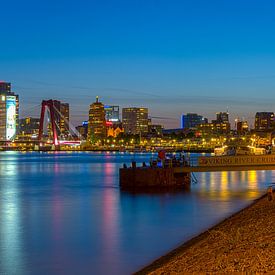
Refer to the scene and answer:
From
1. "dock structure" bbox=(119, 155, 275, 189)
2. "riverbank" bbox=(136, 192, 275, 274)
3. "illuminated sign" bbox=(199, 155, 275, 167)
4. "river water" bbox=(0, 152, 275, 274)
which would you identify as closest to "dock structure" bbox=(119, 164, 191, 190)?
"dock structure" bbox=(119, 155, 275, 189)

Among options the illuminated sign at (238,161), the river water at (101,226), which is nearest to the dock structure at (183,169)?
the illuminated sign at (238,161)

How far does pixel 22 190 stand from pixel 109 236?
83.7 feet

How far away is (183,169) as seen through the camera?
38438 mm

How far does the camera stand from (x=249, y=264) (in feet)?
39.4

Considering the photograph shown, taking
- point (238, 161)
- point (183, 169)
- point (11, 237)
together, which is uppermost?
point (238, 161)

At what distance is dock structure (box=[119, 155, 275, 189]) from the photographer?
3759 cm

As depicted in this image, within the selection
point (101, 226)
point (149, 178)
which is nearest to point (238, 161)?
point (149, 178)

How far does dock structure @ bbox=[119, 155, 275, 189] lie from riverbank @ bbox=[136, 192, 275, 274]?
18.1 m

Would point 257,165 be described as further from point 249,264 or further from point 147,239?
point 249,264

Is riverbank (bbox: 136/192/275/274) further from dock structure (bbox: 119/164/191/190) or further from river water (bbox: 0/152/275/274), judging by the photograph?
dock structure (bbox: 119/164/191/190)

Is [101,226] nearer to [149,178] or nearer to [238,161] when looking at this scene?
[149,178]

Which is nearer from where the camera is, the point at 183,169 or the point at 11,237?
the point at 11,237

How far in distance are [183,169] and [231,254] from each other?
25.0 meters

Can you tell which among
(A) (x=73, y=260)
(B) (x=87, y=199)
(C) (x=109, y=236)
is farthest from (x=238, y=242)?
(B) (x=87, y=199)
